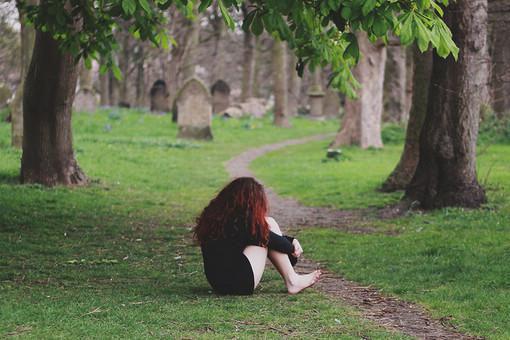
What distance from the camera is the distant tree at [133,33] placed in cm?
671

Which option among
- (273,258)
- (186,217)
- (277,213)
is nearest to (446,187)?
(277,213)

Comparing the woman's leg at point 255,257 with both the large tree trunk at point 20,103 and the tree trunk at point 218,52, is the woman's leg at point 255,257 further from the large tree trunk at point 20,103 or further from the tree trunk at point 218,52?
the tree trunk at point 218,52

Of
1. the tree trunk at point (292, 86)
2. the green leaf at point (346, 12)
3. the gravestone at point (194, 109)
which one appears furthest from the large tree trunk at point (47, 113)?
the tree trunk at point (292, 86)

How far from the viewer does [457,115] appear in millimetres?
11875

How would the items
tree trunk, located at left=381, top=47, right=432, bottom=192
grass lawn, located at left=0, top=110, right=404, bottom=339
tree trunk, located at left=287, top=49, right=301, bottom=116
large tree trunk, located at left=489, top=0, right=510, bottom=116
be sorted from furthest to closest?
tree trunk, located at left=287, top=49, right=301, bottom=116 → large tree trunk, located at left=489, top=0, right=510, bottom=116 → tree trunk, located at left=381, top=47, right=432, bottom=192 → grass lawn, located at left=0, top=110, right=404, bottom=339

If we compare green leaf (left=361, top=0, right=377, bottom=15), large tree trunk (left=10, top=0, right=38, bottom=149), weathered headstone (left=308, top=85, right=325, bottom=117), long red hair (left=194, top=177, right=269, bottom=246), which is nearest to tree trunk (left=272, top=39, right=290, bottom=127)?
weathered headstone (left=308, top=85, right=325, bottom=117)

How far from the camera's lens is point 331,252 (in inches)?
388

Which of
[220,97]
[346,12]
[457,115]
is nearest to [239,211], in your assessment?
[346,12]

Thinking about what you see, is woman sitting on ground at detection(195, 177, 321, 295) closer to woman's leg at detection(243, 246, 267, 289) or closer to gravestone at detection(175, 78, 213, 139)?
woman's leg at detection(243, 246, 267, 289)

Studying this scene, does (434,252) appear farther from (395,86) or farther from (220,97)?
(220,97)

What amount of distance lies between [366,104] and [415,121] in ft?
28.0

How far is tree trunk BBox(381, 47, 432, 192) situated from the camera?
48.1 ft

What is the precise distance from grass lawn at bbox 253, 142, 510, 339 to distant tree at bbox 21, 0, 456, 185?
2076mm

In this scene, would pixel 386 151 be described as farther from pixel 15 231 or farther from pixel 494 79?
pixel 15 231
